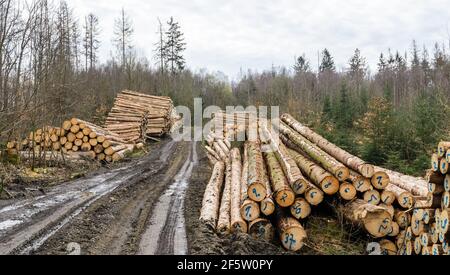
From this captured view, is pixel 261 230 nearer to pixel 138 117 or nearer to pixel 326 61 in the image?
pixel 138 117

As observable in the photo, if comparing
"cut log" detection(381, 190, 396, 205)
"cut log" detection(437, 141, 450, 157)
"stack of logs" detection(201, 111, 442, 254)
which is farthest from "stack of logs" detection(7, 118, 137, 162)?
"cut log" detection(437, 141, 450, 157)

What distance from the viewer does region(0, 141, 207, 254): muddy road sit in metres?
6.29

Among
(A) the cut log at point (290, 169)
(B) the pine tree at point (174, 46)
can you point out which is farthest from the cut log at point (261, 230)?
(B) the pine tree at point (174, 46)

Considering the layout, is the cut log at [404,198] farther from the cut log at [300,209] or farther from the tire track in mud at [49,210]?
the tire track in mud at [49,210]

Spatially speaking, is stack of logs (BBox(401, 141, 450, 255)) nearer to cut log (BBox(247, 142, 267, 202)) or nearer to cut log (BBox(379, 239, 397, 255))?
cut log (BBox(379, 239, 397, 255))

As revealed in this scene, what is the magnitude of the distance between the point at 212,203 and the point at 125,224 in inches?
77.9

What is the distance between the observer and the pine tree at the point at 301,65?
224ft

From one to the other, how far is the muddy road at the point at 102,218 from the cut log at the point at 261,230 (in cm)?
129

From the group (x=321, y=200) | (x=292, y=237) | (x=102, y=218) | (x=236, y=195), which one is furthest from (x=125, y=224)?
(x=321, y=200)

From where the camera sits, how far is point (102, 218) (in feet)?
26.0

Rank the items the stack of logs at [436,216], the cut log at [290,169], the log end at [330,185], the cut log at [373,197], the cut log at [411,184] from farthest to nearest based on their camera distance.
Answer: the cut log at [411,184]
the cut log at [373,197]
the log end at [330,185]
the cut log at [290,169]
the stack of logs at [436,216]

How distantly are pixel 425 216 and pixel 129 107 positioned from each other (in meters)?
20.4

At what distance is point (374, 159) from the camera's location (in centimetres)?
1705

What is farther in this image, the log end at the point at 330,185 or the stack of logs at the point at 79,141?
the stack of logs at the point at 79,141
